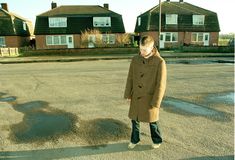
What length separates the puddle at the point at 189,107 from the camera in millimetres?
6867

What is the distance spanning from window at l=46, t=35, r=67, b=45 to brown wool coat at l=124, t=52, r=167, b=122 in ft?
115

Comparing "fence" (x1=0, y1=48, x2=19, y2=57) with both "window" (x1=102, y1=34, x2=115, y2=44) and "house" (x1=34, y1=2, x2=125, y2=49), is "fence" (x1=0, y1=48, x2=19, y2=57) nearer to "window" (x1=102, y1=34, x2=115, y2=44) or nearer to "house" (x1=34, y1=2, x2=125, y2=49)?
"house" (x1=34, y1=2, x2=125, y2=49)

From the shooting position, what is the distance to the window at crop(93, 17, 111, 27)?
125ft

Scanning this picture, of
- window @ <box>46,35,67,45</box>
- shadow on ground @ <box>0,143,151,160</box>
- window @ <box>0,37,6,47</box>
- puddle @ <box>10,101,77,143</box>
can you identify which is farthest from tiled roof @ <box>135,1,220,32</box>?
shadow on ground @ <box>0,143,151,160</box>

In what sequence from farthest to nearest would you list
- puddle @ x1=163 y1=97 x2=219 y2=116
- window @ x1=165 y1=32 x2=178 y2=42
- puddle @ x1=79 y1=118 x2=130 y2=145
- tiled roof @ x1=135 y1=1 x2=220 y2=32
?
window @ x1=165 y1=32 x2=178 y2=42 < tiled roof @ x1=135 y1=1 x2=220 y2=32 < puddle @ x1=163 y1=97 x2=219 y2=116 < puddle @ x1=79 y1=118 x2=130 y2=145

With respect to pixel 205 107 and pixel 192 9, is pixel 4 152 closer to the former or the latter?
pixel 205 107

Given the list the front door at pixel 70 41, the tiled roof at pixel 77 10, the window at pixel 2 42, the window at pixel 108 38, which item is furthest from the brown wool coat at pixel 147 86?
the window at pixel 2 42

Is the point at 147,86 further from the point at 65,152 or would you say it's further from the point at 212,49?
the point at 212,49

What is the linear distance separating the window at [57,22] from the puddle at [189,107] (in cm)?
3215

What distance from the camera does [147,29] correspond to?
37.7m

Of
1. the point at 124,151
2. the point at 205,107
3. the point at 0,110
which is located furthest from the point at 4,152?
the point at 205,107

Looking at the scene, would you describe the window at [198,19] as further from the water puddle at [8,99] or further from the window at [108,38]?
the water puddle at [8,99]

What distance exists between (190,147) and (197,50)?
91.4ft

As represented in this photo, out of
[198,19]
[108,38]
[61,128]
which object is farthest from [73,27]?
[61,128]
